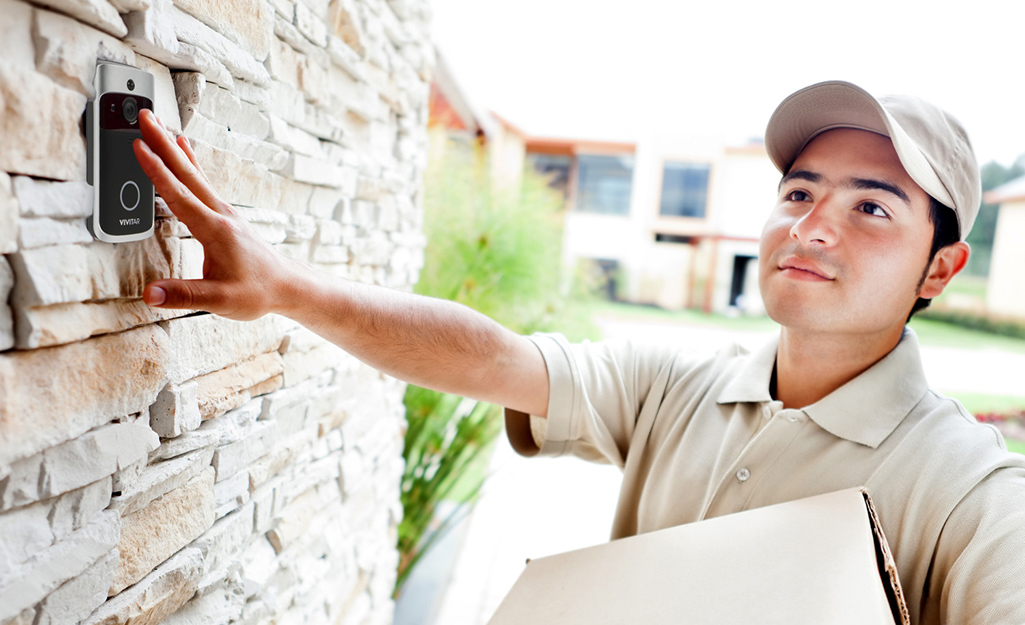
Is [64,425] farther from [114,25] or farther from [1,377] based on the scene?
[114,25]

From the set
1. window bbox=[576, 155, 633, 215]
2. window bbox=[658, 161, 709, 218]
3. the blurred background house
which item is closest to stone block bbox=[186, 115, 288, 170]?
the blurred background house

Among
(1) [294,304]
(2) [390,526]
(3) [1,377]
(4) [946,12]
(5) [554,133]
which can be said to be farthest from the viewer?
(5) [554,133]

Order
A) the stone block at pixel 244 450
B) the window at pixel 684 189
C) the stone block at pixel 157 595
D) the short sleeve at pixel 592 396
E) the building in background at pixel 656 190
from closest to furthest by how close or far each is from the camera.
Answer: the stone block at pixel 157 595, the stone block at pixel 244 450, the short sleeve at pixel 592 396, the building in background at pixel 656 190, the window at pixel 684 189

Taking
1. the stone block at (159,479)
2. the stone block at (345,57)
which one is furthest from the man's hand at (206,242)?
the stone block at (345,57)

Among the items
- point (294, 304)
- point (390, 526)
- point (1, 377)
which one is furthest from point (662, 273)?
point (1, 377)

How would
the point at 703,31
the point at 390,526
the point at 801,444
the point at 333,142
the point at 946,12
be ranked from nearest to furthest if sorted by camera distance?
the point at 801,444, the point at 333,142, the point at 390,526, the point at 946,12, the point at 703,31

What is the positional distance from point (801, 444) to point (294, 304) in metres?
0.84

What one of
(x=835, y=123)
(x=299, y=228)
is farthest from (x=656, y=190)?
(x=299, y=228)

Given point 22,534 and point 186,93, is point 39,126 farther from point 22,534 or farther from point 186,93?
point 22,534

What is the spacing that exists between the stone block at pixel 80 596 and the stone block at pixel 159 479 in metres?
0.05

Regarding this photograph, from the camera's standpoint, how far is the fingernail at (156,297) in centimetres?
66

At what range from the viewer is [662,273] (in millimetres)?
5539

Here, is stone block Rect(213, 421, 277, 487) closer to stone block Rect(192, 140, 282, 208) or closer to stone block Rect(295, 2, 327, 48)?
stone block Rect(192, 140, 282, 208)

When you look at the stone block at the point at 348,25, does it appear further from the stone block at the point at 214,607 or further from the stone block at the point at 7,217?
the stone block at the point at 214,607
